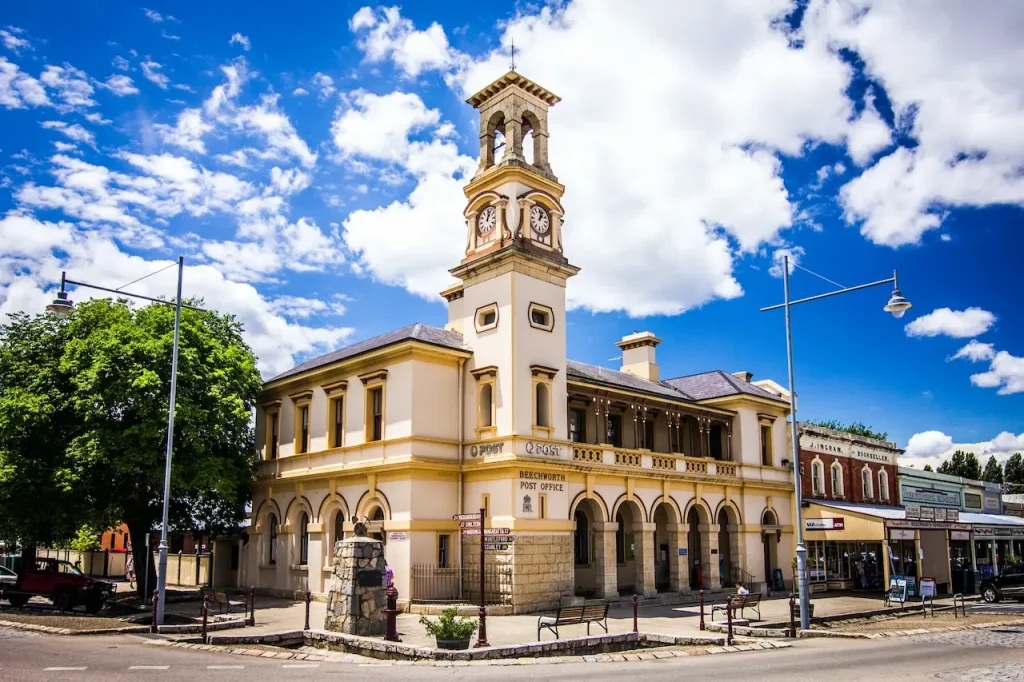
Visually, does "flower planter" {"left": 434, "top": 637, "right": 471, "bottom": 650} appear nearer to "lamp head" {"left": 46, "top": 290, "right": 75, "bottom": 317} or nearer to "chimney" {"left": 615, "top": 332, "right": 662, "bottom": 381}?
"lamp head" {"left": 46, "top": 290, "right": 75, "bottom": 317}

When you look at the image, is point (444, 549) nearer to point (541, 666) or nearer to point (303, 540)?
point (303, 540)

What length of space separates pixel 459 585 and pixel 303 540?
770cm

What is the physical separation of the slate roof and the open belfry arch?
0.14m

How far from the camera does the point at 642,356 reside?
40.0 m

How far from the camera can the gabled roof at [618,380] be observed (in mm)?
32688

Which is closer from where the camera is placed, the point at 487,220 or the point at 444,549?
the point at 444,549

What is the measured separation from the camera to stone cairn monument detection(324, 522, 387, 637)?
65.3 ft

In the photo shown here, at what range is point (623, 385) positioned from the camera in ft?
113

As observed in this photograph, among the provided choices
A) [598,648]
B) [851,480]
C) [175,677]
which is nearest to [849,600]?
[851,480]

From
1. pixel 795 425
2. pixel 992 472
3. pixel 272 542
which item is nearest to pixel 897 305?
pixel 795 425

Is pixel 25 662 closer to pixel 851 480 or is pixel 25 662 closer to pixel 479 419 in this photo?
pixel 479 419

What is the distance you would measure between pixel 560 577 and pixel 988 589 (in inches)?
728

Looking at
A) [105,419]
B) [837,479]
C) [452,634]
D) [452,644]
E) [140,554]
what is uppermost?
A: [105,419]

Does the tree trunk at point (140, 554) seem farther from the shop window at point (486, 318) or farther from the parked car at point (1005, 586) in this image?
the parked car at point (1005, 586)
